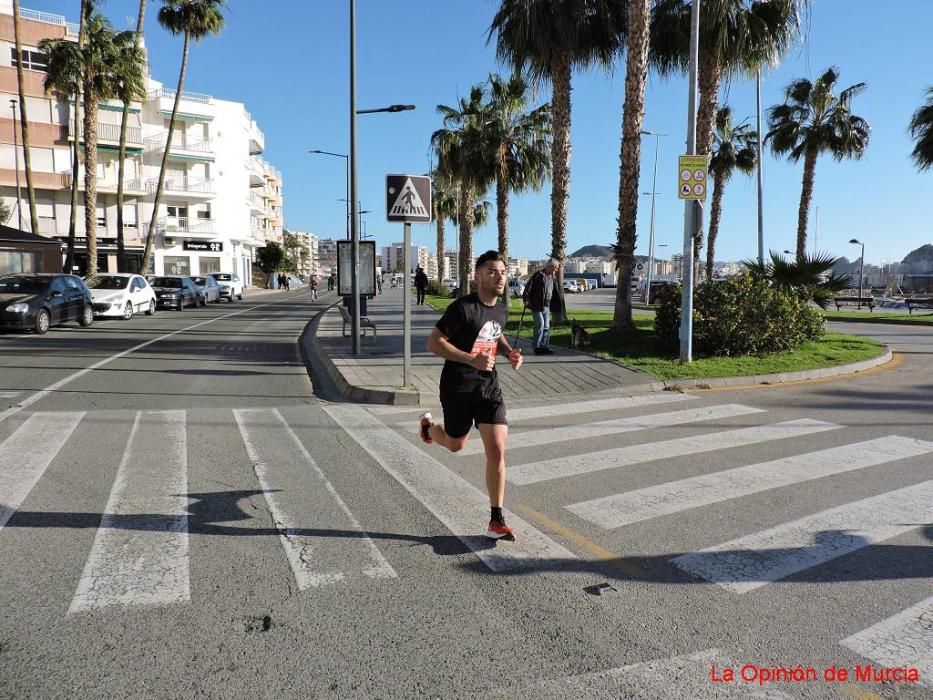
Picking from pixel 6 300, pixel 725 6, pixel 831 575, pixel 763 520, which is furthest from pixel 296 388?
pixel 725 6

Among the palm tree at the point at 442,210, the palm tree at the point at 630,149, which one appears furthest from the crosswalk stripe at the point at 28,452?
the palm tree at the point at 442,210

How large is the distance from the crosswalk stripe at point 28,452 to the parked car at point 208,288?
29.9 metres

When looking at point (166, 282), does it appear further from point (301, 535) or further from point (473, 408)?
point (473, 408)

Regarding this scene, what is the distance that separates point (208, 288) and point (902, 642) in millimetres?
39642

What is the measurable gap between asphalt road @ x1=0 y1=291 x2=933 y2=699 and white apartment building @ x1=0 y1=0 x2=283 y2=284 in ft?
138

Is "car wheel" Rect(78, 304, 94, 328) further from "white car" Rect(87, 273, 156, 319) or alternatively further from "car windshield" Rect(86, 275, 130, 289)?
"car windshield" Rect(86, 275, 130, 289)

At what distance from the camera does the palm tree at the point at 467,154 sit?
28156 millimetres

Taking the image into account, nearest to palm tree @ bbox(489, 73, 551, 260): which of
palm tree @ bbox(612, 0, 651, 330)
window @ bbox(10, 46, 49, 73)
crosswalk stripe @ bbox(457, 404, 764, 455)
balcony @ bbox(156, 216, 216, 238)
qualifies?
palm tree @ bbox(612, 0, 651, 330)

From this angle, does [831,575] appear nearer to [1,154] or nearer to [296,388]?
[296,388]

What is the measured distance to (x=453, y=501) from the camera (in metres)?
5.14

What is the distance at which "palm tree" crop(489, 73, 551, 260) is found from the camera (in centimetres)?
2780

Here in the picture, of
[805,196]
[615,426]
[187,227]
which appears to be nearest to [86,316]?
[615,426]

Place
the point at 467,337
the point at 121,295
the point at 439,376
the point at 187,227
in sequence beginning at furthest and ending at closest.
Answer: the point at 187,227, the point at 121,295, the point at 439,376, the point at 467,337

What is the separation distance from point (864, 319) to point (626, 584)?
27.1 metres
